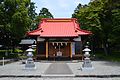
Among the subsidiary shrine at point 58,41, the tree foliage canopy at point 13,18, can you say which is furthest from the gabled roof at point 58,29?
the tree foliage canopy at point 13,18

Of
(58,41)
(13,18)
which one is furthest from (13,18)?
(58,41)

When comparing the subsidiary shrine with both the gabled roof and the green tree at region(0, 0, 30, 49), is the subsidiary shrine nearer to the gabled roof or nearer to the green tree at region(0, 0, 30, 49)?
the gabled roof

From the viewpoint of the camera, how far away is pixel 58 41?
119 ft

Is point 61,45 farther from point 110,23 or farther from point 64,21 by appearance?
point 110,23

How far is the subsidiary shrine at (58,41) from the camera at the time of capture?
3606cm

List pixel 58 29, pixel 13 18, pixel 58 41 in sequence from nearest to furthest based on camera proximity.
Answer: pixel 58 41 → pixel 58 29 → pixel 13 18

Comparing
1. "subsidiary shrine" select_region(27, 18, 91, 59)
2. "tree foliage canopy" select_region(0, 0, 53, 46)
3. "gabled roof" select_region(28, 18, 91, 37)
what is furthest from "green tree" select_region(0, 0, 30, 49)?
"subsidiary shrine" select_region(27, 18, 91, 59)

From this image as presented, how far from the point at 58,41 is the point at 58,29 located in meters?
2.30

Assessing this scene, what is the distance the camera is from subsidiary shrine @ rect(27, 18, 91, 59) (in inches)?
1420

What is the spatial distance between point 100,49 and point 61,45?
33433 millimetres

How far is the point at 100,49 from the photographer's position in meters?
69.1

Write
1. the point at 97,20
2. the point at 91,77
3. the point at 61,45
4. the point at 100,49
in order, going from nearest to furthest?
1. the point at 91,77
2. the point at 61,45
3. the point at 97,20
4. the point at 100,49

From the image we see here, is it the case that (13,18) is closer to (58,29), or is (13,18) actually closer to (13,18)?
(13,18)

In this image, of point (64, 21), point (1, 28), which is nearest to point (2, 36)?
point (1, 28)
